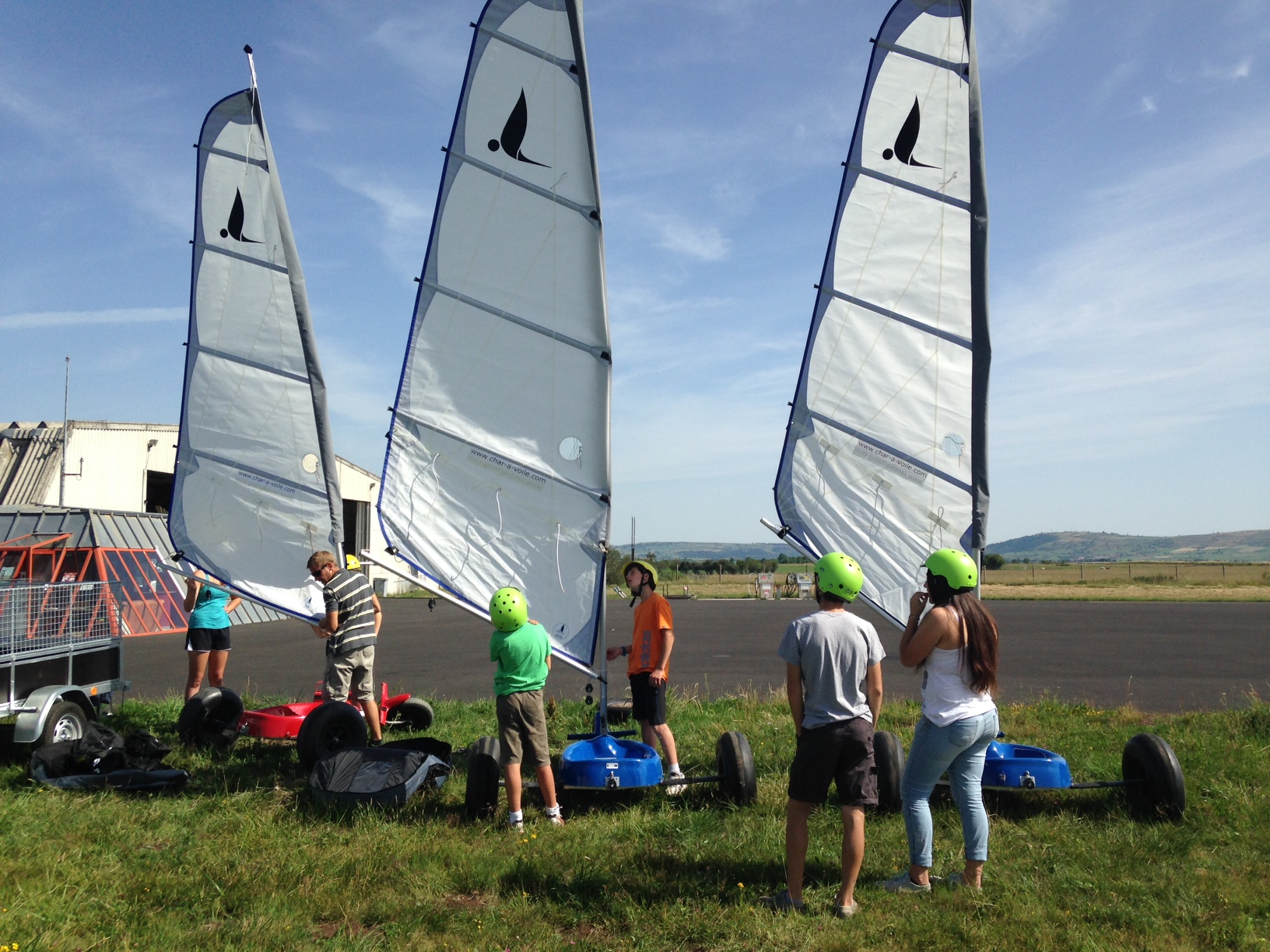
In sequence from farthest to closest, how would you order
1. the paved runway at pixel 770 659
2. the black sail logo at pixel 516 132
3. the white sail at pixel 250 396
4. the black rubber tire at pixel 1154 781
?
the paved runway at pixel 770 659, the white sail at pixel 250 396, the black sail logo at pixel 516 132, the black rubber tire at pixel 1154 781

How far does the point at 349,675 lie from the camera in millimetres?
7699

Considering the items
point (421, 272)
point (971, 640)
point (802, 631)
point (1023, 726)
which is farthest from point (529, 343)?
point (1023, 726)

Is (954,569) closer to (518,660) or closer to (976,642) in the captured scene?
(976,642)

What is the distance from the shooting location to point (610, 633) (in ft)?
79.7

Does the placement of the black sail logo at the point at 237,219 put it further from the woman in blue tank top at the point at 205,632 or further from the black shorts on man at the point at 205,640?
the black shorts on man at the point at 205,640

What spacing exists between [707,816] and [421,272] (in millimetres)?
4942

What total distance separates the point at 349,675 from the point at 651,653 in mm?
2714

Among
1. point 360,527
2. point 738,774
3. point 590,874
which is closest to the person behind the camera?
point 590,874

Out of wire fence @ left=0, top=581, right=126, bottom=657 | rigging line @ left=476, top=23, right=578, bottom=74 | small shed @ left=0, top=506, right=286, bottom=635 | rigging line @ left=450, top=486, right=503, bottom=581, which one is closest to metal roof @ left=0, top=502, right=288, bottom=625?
small shed @ left=0, top=506, right=286, bottom=635

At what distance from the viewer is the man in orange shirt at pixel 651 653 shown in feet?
22.5

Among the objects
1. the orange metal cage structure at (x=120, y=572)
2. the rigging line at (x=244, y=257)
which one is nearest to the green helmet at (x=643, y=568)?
the rigging line at (x=244, y=257)

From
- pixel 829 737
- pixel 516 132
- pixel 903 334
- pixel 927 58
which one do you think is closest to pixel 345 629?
pixel 516 132

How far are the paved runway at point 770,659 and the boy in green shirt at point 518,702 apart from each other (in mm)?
6390

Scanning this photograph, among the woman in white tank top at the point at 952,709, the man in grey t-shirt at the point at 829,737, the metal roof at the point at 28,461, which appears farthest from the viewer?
the metal roof at the point at 28,461
